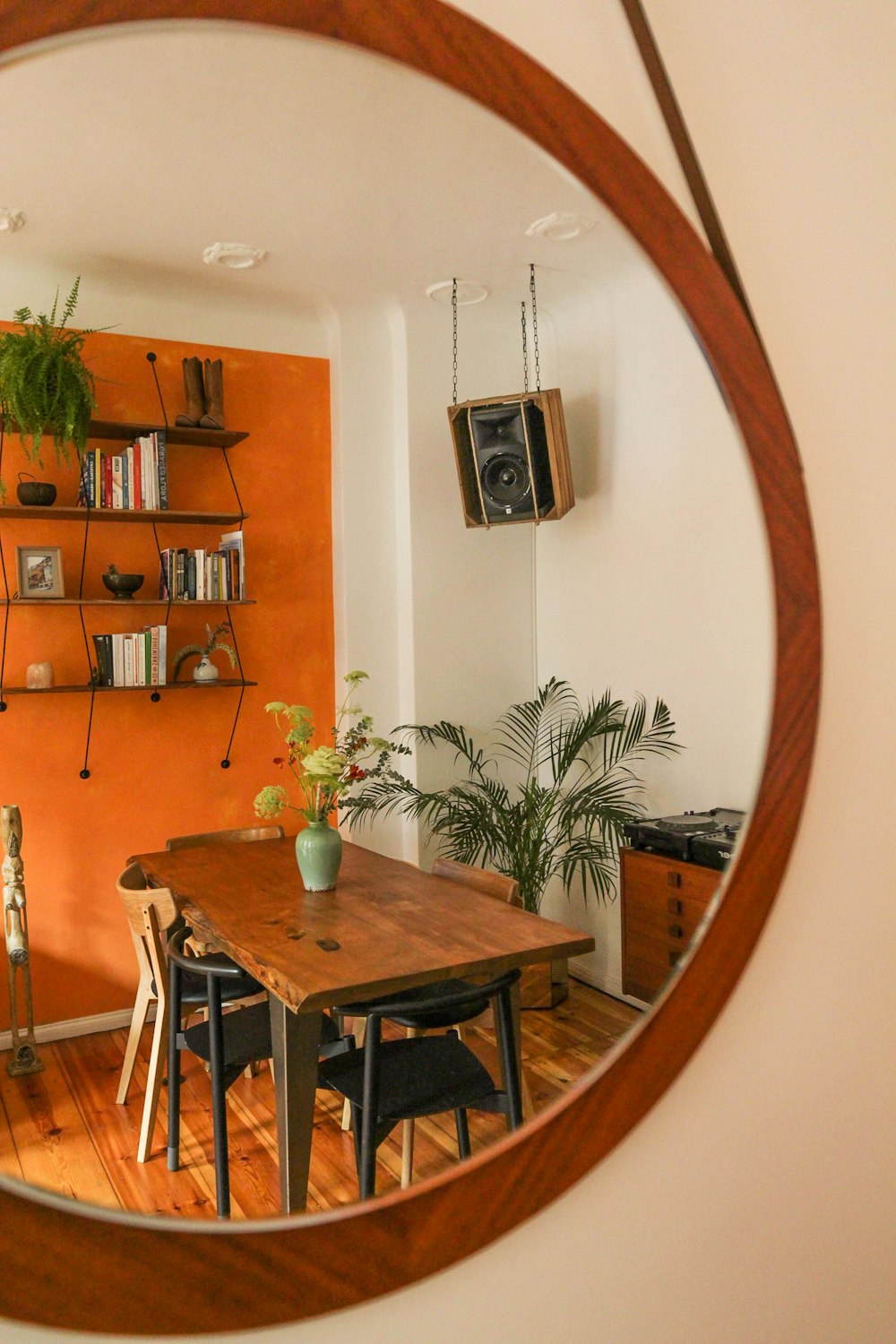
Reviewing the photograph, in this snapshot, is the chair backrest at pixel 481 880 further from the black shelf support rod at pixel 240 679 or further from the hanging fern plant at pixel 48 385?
the hanging fern plant at pixel 48 385

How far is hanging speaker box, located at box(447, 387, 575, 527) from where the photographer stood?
2.87 feet

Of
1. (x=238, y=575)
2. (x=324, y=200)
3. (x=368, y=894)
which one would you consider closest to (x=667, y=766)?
(x=368, y=894)

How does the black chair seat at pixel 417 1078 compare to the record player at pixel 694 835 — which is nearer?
the black chair seat at pixel 417 1078

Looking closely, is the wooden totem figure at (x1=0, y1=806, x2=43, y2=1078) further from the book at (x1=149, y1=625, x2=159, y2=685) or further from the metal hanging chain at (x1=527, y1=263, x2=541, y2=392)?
the metal hanging chain at (x1=527, y1=263, x2=541, y2=392)

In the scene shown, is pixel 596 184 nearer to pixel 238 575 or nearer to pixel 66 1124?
pixel 238 575

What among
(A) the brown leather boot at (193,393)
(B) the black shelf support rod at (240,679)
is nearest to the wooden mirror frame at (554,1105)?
(A) the brown leather boot at (193,393)

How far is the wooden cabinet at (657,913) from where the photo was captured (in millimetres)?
804

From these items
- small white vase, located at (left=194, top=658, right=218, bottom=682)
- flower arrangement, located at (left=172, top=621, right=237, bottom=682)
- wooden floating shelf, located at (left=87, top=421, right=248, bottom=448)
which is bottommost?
small white vase, located at (left=194, top=658, right=218, bottom=682)

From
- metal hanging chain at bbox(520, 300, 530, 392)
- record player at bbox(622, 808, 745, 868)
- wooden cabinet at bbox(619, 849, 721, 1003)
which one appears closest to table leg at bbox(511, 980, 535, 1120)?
wooden cabinet at bbox(619, 849, 721, 1003)

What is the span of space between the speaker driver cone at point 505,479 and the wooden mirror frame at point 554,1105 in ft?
0.66

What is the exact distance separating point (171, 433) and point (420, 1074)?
0.52 m

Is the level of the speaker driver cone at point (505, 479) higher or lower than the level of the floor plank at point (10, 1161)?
higher

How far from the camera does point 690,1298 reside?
86 centimetres

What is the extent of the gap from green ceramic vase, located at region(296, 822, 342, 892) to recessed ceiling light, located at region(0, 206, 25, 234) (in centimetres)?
47
